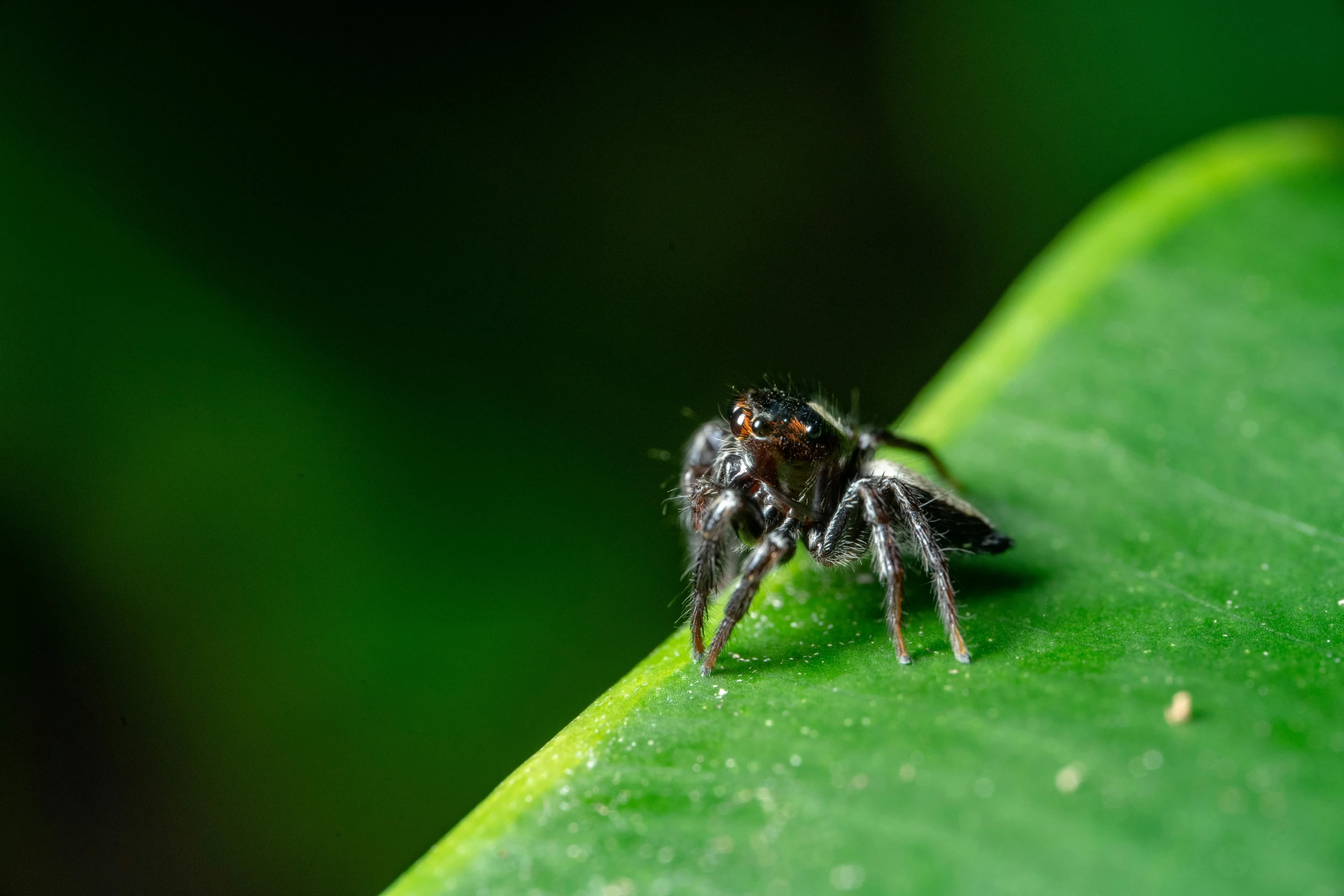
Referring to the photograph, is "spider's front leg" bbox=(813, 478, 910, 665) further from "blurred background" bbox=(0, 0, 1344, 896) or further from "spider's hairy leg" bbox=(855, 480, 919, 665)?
"blurred background" bbox=(0, 0, 1344, 896)

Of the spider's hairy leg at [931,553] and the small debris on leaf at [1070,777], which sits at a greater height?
the spider's hairy leg at [931,553]

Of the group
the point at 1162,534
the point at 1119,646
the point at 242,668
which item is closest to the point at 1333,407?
the point at 1162,534

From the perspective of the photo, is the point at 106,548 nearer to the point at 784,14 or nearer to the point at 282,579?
the point at 282,579

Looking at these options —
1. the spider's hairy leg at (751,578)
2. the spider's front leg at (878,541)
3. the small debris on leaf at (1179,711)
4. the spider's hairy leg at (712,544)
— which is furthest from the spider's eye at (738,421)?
the small debris on leaf at (1179,711)

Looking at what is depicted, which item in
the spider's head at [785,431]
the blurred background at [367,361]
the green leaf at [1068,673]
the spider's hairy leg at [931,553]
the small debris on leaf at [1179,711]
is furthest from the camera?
the blurred background at [367,361]

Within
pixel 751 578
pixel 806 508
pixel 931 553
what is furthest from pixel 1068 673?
pixel 806 508

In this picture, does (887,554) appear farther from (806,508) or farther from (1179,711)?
(1179,711)

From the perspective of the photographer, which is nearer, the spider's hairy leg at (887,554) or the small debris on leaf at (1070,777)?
the small debris on leaf at (1070,777)

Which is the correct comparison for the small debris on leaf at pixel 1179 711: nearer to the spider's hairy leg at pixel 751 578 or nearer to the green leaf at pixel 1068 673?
the green leaf at pixel 1068 673
